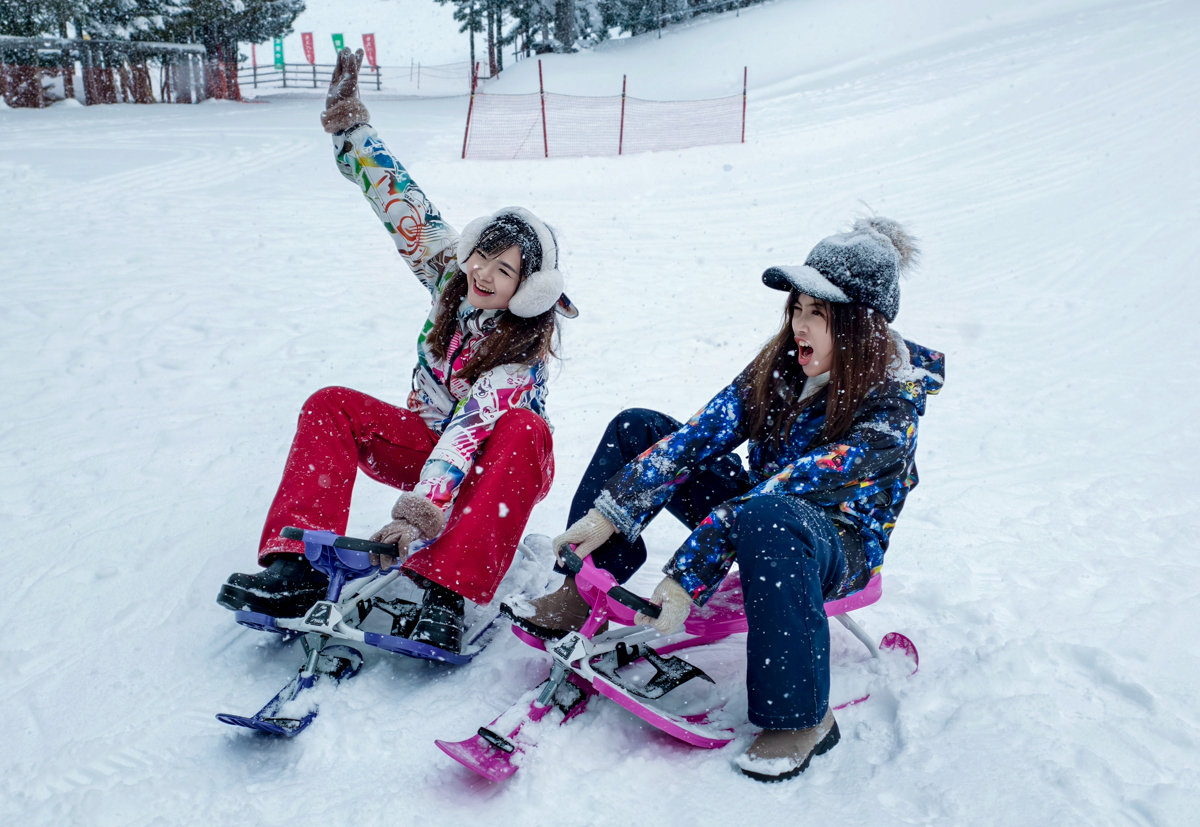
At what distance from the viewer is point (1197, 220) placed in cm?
772

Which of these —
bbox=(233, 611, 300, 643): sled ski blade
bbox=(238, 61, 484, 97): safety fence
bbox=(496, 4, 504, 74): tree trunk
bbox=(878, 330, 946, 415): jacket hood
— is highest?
bbox=(496, 4, 504, 74): tree trunk

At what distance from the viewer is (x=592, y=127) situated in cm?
1324

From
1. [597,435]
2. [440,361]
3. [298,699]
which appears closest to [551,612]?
[298,699]

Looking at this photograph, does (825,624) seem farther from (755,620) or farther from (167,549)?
(167,549)

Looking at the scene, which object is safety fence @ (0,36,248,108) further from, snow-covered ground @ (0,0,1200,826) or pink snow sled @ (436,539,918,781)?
pink snow sled @ (436,539,918,781)

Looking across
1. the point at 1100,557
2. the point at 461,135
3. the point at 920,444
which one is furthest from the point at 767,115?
the point at 1100,557

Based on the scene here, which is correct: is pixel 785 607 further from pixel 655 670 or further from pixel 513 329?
pixel 513 329

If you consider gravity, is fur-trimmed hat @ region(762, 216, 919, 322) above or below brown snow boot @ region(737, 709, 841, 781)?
above

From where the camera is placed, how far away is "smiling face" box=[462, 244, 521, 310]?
255 centimetres

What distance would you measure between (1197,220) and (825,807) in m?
8.05

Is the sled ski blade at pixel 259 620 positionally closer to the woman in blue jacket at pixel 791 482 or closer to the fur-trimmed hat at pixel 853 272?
the woman in blue jacket at pixel 791 482

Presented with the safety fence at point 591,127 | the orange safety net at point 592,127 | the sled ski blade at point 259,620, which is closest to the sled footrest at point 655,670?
the sled ski blade at point 259,620

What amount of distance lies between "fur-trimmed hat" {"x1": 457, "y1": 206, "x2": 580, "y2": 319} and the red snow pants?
1.03 ft

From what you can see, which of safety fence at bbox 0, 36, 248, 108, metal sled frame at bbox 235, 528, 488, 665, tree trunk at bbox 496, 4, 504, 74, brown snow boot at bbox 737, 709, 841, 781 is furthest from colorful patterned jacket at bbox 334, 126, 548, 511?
tree trunk at bbox 496, 4, 504, 74
